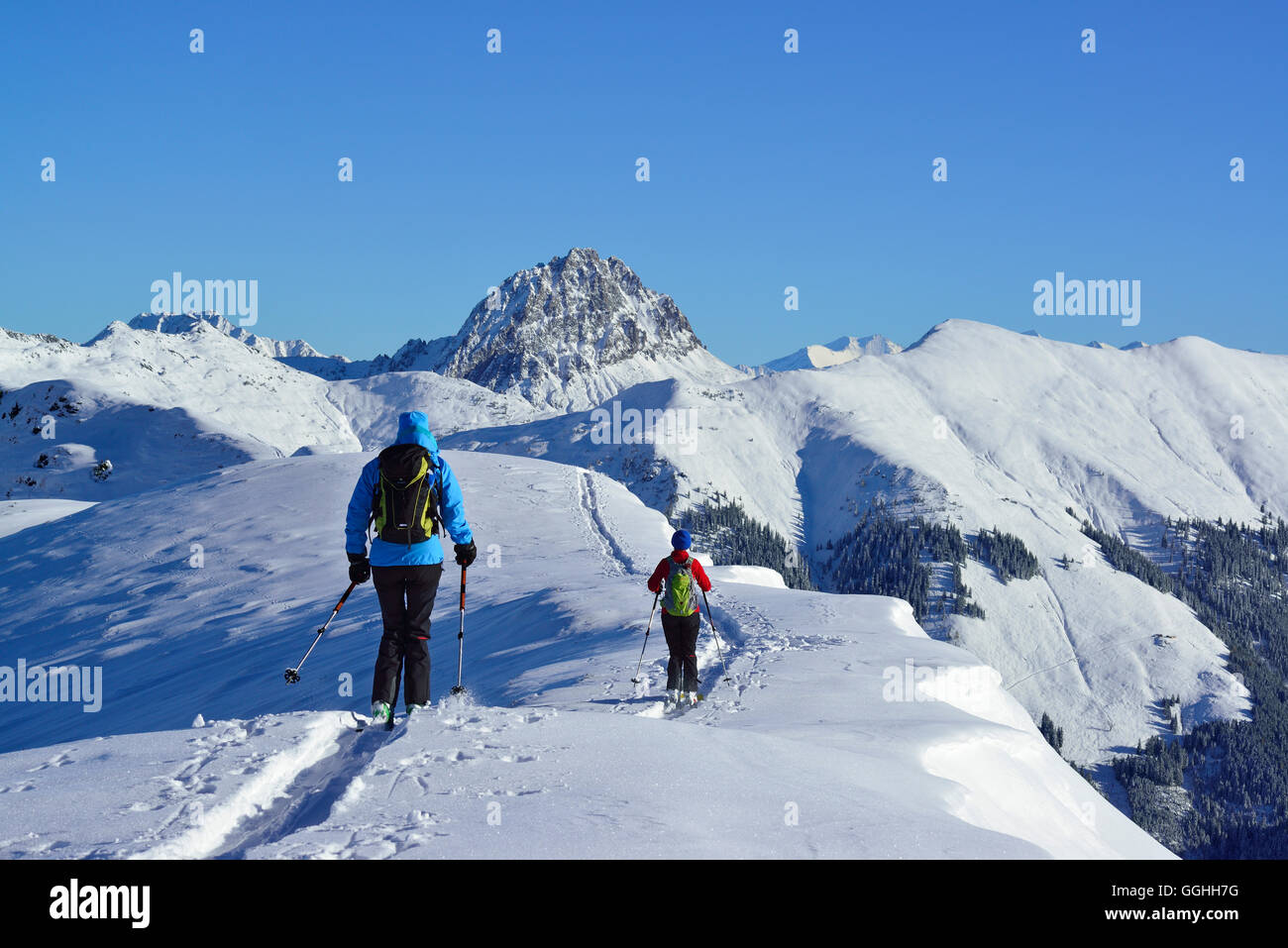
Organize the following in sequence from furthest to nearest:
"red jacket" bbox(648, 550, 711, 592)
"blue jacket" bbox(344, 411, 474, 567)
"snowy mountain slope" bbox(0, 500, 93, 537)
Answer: "snowy mountain slope" bbox(0, 500, 93, 537), "red jacket" bbox(648, 550, 711, 592), "blue jacket" bbox(344, 411, 474, 567)

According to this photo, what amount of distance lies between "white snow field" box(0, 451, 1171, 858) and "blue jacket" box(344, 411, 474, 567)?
197 cm

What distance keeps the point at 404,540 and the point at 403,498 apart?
0.50 m

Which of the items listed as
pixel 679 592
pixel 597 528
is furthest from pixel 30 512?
pixel 679 592

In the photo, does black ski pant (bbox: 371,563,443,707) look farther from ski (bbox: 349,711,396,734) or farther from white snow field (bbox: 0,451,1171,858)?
white snow field (bbox: 0,451,1171,858)

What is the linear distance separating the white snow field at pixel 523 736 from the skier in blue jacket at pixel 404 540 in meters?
0.62

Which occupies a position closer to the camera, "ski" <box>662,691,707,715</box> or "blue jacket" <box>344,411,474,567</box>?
"blue jacket" <box>344,411,474,567</box>

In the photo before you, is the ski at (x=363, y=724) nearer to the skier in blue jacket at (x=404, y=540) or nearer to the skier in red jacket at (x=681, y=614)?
the skier in blue jacket at (x=404, y=540)

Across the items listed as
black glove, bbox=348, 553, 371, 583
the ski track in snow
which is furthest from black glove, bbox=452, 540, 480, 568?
the ski track in snow

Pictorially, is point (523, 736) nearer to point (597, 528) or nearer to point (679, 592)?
point (679, 592)

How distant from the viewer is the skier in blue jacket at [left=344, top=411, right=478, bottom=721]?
421 inches

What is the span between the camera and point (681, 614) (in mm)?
15602

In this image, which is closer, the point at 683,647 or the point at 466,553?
the point at 466,553

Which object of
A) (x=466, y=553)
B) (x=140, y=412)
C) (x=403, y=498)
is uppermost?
(x=140, y=412)

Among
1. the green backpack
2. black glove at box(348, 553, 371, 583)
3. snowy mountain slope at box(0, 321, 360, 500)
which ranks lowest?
the green backpack
